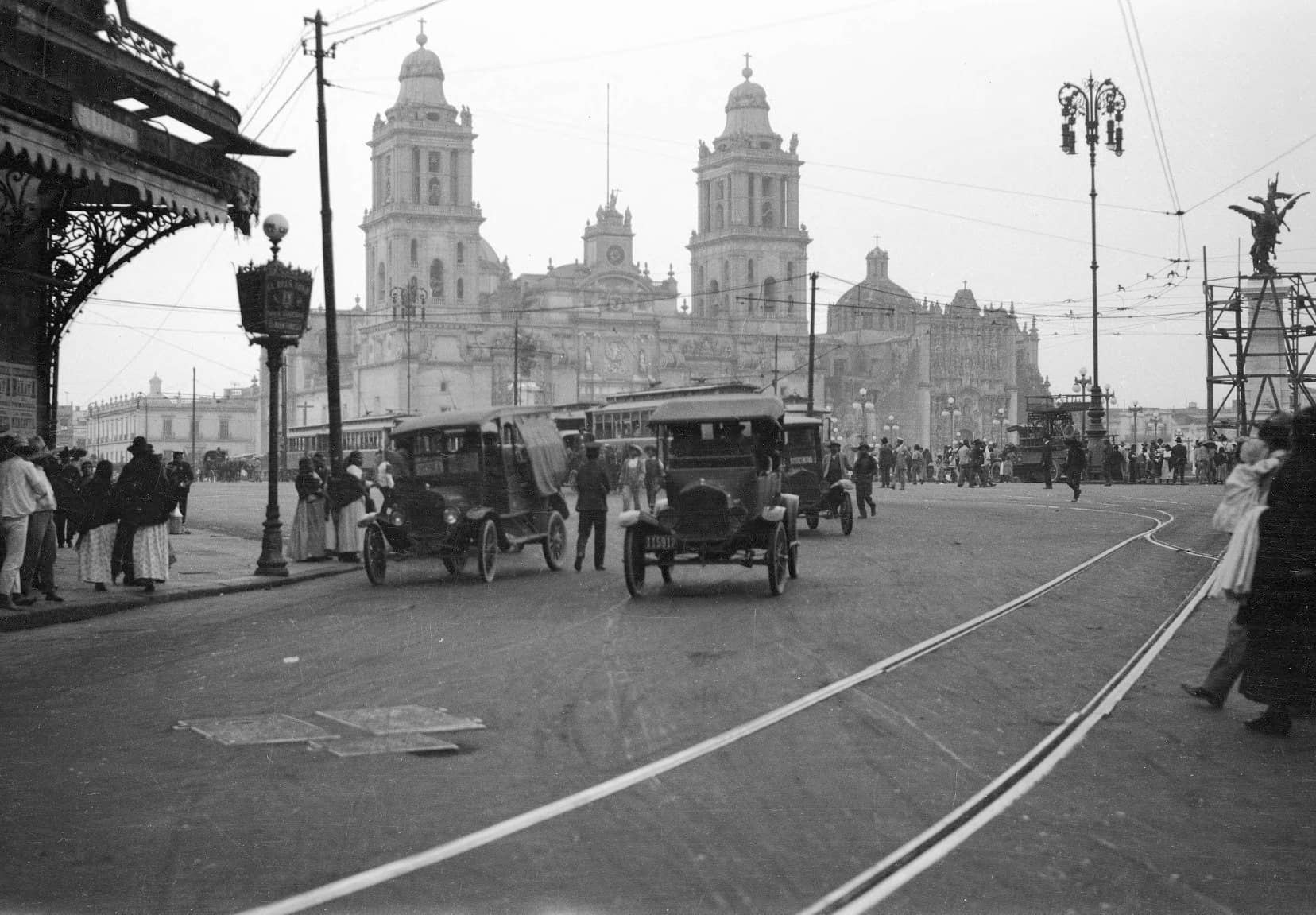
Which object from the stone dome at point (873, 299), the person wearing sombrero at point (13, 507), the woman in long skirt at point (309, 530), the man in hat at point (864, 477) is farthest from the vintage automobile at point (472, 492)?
the stone dome at point (873, 299)

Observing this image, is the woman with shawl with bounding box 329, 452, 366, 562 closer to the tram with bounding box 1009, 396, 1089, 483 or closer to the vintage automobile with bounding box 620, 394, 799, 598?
the vintage automobile with bounding box 620, 394, 799, 598

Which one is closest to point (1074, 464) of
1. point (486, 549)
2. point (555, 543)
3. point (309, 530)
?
point (555, 543)

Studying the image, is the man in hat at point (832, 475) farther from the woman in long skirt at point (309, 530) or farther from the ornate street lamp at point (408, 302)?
the ornate street lamp at point (408, 302)

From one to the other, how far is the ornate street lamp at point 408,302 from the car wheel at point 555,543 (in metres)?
73.1

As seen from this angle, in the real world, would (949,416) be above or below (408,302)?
below

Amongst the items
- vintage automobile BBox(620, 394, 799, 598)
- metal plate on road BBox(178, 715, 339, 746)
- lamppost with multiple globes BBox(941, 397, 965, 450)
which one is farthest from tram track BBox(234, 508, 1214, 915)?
lamppost with multiple globes BBox(941, 397, 965, 450)

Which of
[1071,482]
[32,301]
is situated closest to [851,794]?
[32,301]

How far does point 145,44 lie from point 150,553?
18.8 ft

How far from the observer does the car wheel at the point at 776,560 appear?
14.7 m

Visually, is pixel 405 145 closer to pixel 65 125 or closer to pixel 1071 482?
pixel 1071 482

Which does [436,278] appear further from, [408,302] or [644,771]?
[644,771]

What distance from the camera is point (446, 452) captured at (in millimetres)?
18234

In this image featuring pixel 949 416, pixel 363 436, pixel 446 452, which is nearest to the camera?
pixel 446 452

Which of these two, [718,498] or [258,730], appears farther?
[718,498]
